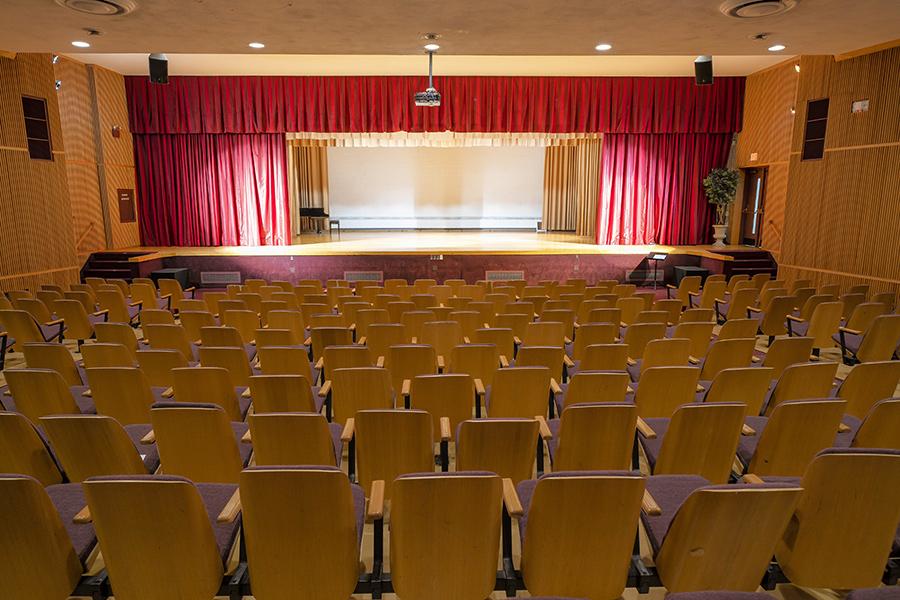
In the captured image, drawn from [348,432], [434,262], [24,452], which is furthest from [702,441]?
[434,262]

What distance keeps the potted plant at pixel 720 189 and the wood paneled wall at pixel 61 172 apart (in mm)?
13682

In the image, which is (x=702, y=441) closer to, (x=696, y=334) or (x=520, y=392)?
(x=520, y=392)

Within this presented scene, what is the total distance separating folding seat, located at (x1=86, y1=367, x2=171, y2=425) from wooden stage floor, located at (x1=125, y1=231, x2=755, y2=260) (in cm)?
870

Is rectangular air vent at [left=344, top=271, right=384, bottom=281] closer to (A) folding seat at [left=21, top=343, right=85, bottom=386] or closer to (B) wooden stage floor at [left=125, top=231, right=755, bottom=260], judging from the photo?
(B) wooden stage floor at [left=125, top=231, right=755, bottom=260]

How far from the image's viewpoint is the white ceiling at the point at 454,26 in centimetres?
599

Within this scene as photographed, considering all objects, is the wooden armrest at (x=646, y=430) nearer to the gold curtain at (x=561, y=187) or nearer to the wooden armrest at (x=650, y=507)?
the wooden armrest at (x=650, y=507)

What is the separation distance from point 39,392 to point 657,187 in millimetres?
13973

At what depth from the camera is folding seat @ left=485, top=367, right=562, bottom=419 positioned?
11.5ft

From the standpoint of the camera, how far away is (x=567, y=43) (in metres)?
7.55

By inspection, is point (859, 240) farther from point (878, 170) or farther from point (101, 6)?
point (101, 6)

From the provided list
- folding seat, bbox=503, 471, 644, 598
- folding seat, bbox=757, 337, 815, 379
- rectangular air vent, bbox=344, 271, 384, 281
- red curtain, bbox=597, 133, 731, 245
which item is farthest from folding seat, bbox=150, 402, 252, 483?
red curtain, bbox=597, 133, 731, 245

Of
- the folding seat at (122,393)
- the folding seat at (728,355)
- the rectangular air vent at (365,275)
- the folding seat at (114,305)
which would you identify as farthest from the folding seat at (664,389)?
the rectangular air vent at (365,275)

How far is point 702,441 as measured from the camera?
282cm

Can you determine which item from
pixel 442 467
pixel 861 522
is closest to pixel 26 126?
pixel 442 467
